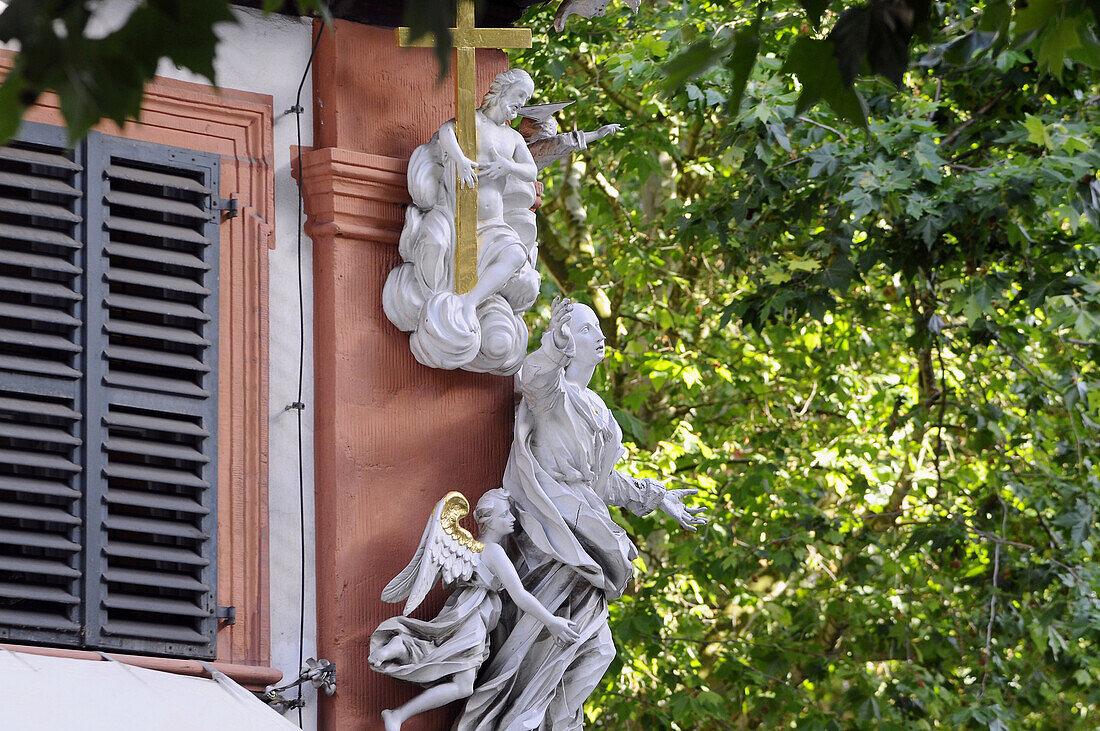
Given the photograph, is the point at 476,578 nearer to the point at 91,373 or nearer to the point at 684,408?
the point at 91,373

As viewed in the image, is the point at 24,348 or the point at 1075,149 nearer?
the point at 24,348

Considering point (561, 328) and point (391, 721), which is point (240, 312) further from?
point (391, 721)

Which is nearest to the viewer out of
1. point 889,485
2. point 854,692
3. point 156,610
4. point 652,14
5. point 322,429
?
point 156,610

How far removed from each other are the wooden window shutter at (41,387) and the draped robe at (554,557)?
68.2 inches

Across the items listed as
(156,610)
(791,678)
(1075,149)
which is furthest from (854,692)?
(156,610)

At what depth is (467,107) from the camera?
8.52 meters

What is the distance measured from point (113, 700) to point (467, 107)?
3.01 m

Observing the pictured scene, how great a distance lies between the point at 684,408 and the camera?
51.9 feet

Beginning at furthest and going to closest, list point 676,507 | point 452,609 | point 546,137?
point 546,137 < point 676,507 < point 452,609

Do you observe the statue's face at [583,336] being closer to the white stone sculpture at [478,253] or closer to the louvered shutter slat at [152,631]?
the white stone sculpture at [478,253]

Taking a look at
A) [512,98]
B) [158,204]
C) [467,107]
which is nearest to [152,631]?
[158,204]

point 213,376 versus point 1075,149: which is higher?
point 1075,149

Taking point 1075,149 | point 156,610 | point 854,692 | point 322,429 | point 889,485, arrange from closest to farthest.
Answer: point 156,610, point 322,429, point 1075,149, point 854,692, point 889,485

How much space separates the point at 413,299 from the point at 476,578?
3.90 feet
